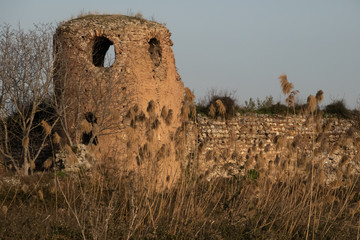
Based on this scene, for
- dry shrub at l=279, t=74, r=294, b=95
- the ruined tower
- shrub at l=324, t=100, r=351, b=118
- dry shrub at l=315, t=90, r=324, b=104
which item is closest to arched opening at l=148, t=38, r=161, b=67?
the ruined tower

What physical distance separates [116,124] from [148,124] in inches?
269

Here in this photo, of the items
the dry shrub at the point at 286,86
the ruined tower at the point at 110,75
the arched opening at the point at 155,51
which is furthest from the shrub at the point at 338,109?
the dry shrub at the point at 286,86

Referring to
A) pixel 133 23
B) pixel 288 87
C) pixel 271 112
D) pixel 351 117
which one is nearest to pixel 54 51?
pixel 133 23

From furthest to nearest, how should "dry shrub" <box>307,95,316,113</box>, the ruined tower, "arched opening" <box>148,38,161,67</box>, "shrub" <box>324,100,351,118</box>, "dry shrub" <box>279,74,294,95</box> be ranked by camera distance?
1. "shrub" <box>324,100,351,118</box>
2. "arched opening" <box>148,38,161,67</box>
3. the ruined tower
4. "dry shrub" <box>279,74,294,95</box>
5. "dry shrub" <box>307,95,316,113</box>

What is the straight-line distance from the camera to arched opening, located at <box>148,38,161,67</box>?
42.5 feet

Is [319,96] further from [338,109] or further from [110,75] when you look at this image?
[338,109]

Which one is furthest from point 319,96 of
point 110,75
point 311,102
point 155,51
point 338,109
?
point 338,109

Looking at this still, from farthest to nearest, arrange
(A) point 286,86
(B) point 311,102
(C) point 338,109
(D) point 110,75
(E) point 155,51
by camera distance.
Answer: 1. (C) point 338,109
2. (E) point 155,51
3. (D) point 110,75
4. (A) point 286,86
5. (B) point 311,102

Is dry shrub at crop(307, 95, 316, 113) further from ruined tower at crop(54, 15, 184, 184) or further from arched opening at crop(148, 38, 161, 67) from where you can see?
arched opening at crop(148, 38, 161, 67)

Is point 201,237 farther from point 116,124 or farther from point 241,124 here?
point 241,124

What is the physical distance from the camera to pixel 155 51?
521 inches

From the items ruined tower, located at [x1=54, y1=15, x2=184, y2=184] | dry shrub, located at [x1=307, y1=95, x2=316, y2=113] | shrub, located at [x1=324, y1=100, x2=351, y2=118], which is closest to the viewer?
dry shrub, located at [x1=307, y1=95, x2=316, y2=113]

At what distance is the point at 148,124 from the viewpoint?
5.64 meters

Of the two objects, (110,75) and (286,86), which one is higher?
(110,75)
